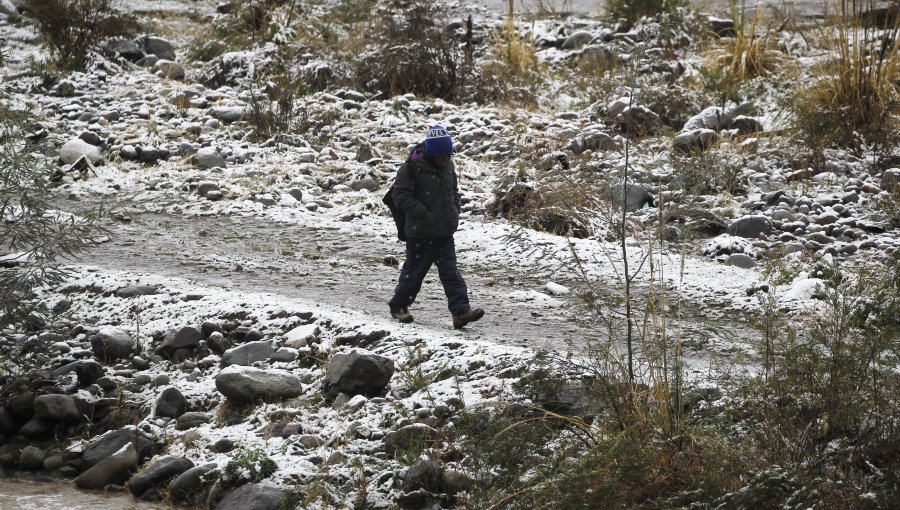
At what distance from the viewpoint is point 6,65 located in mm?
13766

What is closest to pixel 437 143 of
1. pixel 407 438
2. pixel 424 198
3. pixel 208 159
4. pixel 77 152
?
pixel 424 198

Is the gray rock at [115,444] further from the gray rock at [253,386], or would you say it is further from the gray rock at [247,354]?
the gray rock at [247,354]

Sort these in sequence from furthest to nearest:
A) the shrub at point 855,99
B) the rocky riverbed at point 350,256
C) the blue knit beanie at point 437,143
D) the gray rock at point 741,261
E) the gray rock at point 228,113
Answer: the gray rock at point 228,113 < the shrub at point 855,99 < the gray rock at point 741,261 < the blue knit beanie at point 437,143 < the rocky riverbed at point 350,256

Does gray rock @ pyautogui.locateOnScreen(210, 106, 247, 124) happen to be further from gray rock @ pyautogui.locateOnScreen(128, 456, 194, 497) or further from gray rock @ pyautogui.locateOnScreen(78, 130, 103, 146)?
gray rock @ pyautogui.locateOnScreen(128, 456, 194, 497)

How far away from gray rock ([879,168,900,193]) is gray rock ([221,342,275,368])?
20.3 feet

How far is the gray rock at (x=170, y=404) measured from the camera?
19.1 feet

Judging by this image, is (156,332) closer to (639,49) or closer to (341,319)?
(341,319)

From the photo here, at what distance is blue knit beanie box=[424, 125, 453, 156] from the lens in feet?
20.2

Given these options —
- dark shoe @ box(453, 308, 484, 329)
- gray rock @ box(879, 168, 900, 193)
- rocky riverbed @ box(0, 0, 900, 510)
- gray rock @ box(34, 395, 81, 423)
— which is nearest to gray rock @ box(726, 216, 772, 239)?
rocky riverbed @ box(0, 0, 900, 510)

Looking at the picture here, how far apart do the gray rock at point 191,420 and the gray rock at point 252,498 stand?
849mm

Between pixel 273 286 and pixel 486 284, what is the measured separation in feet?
5.49

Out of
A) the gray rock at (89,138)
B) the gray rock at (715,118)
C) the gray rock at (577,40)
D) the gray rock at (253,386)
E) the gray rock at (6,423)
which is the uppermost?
the gray rock at (577,40)

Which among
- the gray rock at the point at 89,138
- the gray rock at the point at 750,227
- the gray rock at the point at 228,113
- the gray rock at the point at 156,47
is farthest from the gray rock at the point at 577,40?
the gray rock at the point at 89,138

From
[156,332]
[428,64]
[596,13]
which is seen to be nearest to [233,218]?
[156,332]
